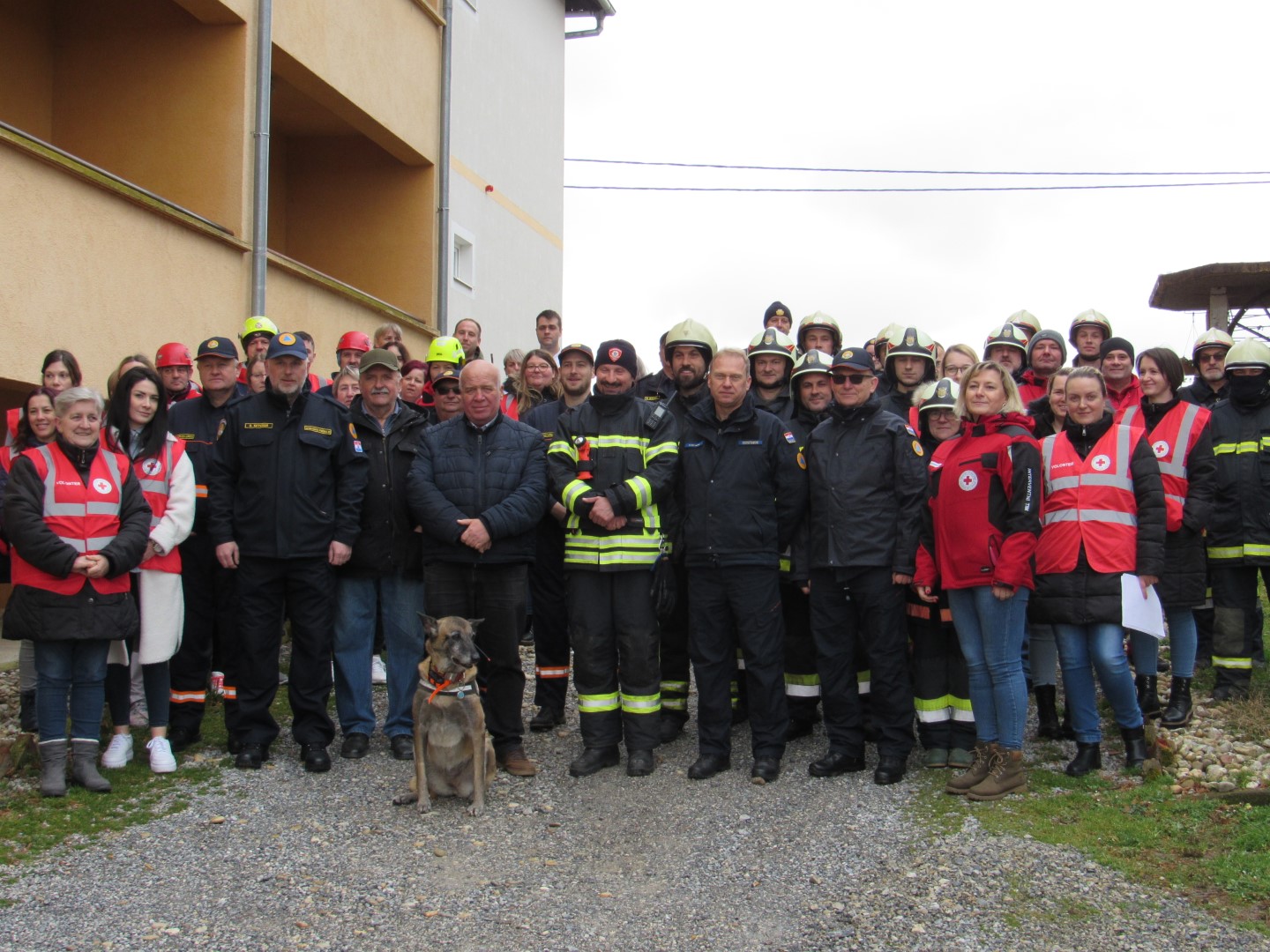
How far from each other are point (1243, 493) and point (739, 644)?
3.60 meters

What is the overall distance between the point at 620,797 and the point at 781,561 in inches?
72.0

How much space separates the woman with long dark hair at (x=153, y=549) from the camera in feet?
21.2

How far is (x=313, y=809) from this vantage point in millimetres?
5922

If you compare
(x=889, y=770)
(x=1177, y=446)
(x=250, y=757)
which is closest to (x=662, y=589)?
(x=889, y=770)

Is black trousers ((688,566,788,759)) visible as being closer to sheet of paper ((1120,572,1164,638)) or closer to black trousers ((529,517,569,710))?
black trousers ((529,517,569,710))

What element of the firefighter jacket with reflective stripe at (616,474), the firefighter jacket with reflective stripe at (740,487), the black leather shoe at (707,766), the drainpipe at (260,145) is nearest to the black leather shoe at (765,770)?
the black leather shoe at (707,766)

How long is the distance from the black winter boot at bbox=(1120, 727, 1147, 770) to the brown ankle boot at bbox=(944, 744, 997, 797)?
0.86 m

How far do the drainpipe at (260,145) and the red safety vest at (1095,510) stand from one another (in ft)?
26.8

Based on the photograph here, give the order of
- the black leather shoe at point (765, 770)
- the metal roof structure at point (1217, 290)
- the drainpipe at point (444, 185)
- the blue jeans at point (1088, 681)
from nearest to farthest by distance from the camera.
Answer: the blue jeans at point (1088, 681)
the black leather shoe at point (765, 770)
the drainpipe at point (444, 185)
the metal roof structure at point (1217, 290)

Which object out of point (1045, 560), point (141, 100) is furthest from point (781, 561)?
point (141, 100)

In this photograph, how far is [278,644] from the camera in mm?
6805

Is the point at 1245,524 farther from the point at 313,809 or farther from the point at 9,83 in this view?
the point at 9,83

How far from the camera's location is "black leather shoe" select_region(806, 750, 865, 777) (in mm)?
6477

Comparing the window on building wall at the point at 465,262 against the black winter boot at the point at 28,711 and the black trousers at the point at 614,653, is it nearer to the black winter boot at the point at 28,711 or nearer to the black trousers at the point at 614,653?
the black winter boot at the point at 28,711
